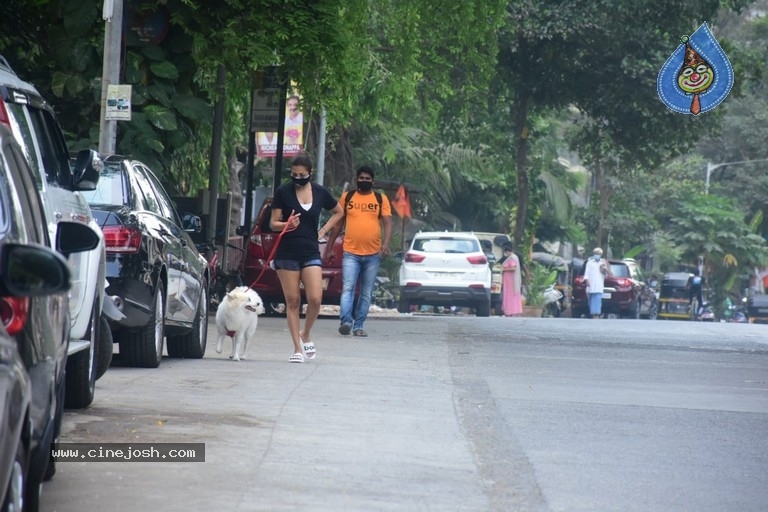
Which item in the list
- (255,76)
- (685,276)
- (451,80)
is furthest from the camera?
(685,276)

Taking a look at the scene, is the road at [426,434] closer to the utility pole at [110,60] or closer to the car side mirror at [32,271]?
the car side mirror at [32,271]

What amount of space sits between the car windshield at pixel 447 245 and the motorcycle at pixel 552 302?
38.8ft

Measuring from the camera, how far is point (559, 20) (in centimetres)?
3472

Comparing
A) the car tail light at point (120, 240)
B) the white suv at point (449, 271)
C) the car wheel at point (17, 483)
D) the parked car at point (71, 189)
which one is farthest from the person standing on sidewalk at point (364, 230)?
the white suv at point (449, 271)

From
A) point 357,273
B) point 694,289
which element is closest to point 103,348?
point 357,273

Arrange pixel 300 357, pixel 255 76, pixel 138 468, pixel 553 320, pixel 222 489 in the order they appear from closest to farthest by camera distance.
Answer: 1. pixel 222 489
2. pixel 138 468
3. pixel 300 357
4. pixel 255 76
5. pixel 553 320

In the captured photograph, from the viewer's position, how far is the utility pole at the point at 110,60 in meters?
16.3

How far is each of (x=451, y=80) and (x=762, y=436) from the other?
24.5m

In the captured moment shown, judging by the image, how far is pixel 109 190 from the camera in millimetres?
11375

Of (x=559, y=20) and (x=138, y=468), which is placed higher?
(x=559, y=20)

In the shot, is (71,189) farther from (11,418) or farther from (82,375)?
(11,418)

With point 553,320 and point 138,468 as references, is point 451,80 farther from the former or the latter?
point 138,468

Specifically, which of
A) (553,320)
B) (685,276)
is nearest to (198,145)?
(553,320)

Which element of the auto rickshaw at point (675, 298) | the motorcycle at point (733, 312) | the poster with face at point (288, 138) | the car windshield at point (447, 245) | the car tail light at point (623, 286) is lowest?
the motorcycle at point (733, 312)
